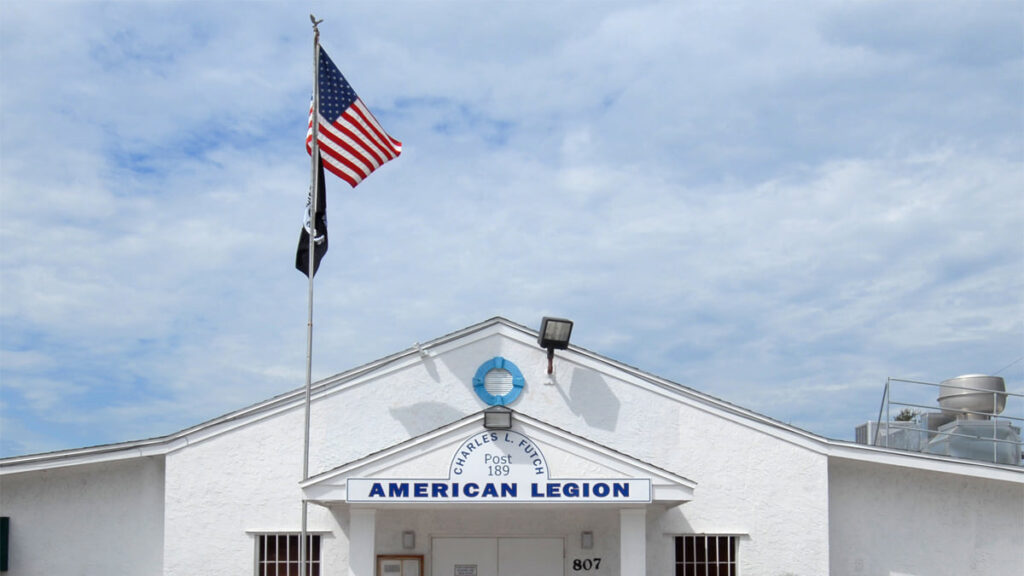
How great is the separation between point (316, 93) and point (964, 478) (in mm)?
12068

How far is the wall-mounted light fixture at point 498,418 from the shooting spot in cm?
1555

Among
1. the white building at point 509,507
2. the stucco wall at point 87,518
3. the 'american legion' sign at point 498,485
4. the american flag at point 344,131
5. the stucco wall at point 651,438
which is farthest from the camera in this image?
the stucco wall at point 87,518

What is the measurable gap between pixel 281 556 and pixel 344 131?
6.75 metres

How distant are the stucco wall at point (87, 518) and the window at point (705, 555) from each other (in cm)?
840

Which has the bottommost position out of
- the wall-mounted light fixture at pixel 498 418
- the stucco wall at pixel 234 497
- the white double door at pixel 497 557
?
the white double door at pixel 497 557

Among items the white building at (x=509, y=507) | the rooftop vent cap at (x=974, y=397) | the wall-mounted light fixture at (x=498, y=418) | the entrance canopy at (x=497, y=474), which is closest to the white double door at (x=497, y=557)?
the white building at (x=509, y=507)

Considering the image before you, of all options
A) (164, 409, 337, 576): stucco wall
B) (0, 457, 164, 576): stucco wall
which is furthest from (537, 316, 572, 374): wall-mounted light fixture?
(0, 457, 164, 576): stucco wall

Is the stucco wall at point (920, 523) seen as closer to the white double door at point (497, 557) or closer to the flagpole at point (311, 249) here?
the white double door at point (497, 557)

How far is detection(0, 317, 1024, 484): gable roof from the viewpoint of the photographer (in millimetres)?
17203

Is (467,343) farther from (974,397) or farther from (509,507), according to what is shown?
(974,397)

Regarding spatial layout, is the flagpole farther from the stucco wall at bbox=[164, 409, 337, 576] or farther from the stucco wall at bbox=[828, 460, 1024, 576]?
the stucco wall at bbox=[828, 460, 1024, 576]

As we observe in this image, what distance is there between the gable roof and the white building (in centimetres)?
3

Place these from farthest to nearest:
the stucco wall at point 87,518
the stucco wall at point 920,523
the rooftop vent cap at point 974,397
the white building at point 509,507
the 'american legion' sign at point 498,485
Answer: the rooftop vent cap at point 974,397, the stucco wall at point 920,523, the stucco wall at point 87,518, the white building at point 509,507, the 'american legion' sign at point 498,485

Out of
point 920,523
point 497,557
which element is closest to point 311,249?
point 497,557
